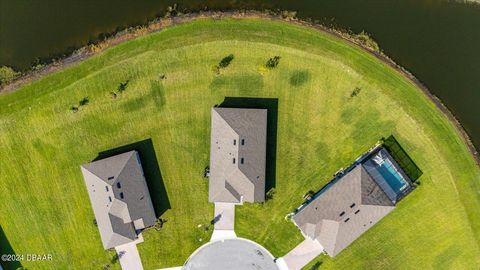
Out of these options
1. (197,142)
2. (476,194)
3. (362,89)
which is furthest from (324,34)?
(476,194)

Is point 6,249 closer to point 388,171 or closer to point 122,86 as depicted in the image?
point 122,86

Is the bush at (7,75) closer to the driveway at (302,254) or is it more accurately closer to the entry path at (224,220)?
the entry path at (224,220)

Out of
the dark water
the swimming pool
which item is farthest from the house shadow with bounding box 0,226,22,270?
the swimming pool

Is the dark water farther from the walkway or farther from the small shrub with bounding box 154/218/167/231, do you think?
the walkway

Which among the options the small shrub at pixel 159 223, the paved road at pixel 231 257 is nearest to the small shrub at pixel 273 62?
the paved road at pixel 231 257

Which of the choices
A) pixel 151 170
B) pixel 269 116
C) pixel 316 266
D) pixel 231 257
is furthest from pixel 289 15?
pixel 316 266

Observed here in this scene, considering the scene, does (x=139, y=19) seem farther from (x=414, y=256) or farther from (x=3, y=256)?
(x=414, y=256)
